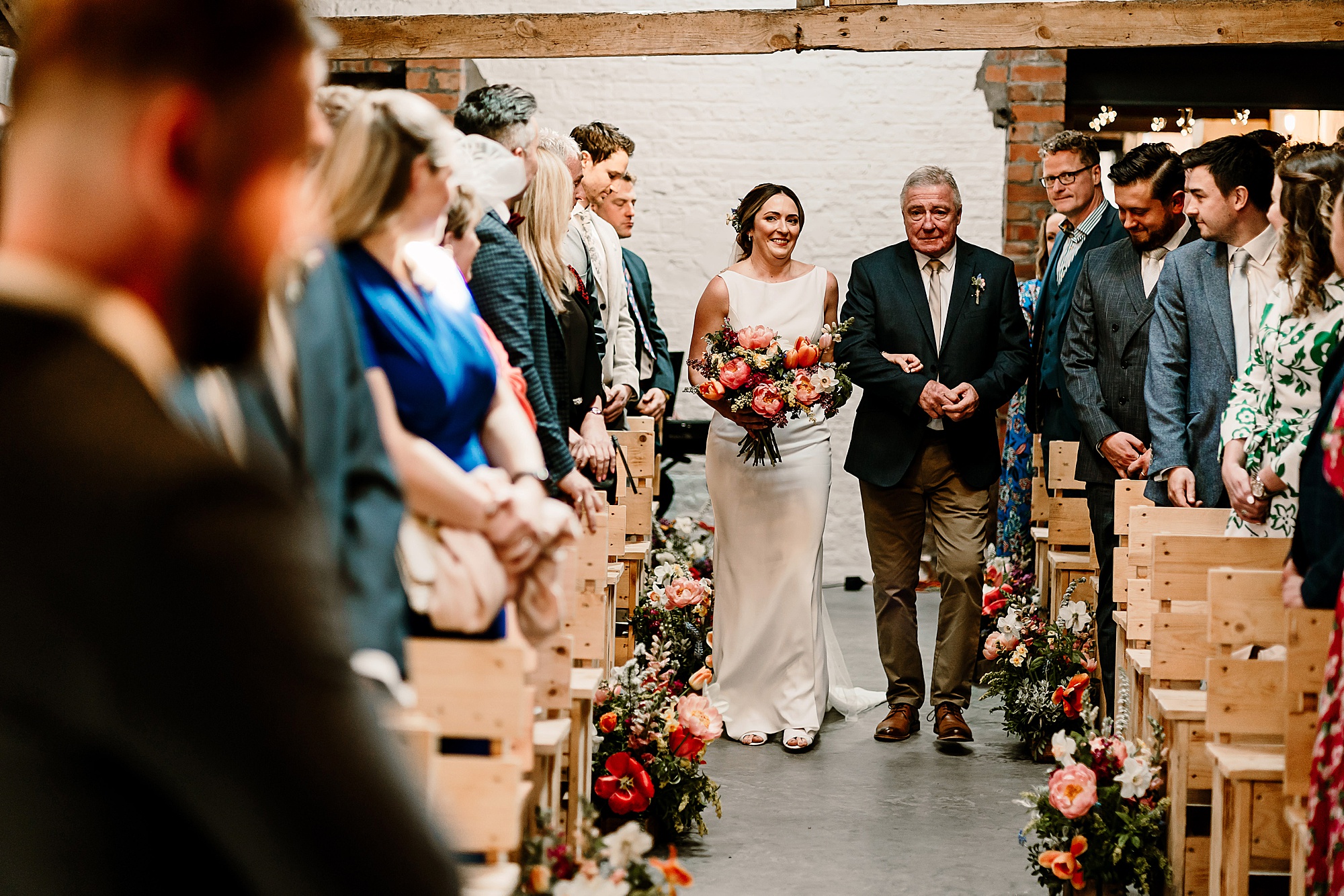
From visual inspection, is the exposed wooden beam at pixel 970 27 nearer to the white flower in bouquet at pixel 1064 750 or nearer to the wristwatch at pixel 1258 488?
the wristwatch at pixel 1258 488

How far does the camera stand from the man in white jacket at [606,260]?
16.8 feet

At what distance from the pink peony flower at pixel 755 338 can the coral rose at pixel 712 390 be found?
18 cm

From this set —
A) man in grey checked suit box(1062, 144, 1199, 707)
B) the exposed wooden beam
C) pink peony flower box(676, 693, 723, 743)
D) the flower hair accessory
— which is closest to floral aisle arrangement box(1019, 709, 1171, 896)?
pink peony flower box(676, 693, 723, 743)

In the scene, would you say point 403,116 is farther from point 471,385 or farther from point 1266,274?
point 1266,274

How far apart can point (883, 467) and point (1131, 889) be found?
6.37 feet

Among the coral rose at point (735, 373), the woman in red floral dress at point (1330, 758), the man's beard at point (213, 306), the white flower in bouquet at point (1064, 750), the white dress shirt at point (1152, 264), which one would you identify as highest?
the white dress shirt at point (1152, 264)

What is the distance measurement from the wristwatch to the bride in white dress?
202 cm

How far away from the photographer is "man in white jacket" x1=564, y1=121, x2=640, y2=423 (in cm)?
511

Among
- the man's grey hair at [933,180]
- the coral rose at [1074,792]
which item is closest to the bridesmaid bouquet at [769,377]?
the man's grey hair at [933,180]

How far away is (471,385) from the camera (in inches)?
79.5

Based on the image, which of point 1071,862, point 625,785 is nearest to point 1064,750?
point 1071,862

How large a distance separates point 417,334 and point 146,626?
148 centimetres

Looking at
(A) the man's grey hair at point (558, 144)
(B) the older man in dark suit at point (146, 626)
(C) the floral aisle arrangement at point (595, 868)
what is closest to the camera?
(B) the older man in dark suit at point (146, 626)

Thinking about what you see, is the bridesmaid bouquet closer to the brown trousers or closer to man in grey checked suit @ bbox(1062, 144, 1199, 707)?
the brown trousers
